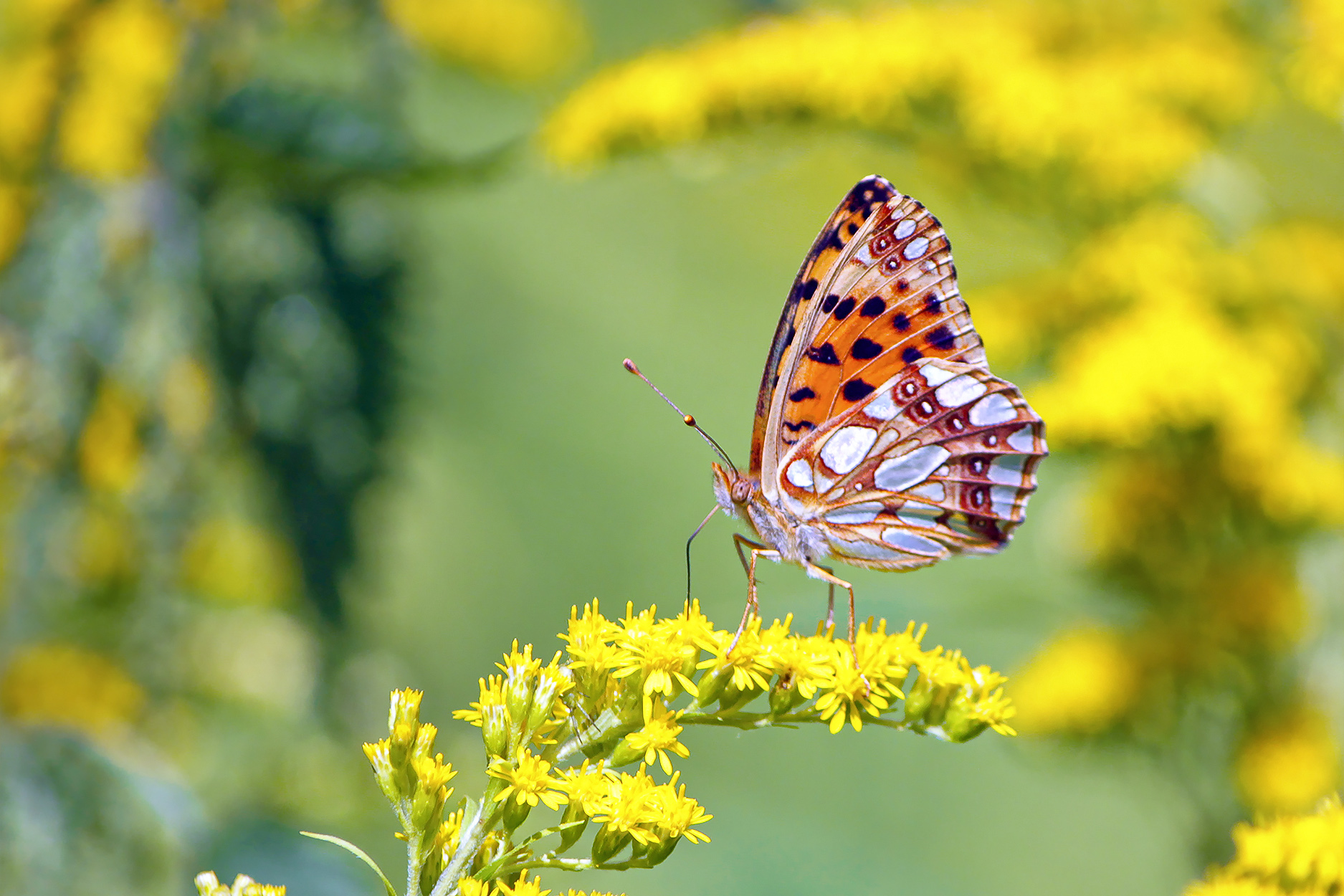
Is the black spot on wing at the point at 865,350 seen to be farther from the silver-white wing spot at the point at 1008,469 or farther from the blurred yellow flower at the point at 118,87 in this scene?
→ the blurred yellow flower at the point at 118,87

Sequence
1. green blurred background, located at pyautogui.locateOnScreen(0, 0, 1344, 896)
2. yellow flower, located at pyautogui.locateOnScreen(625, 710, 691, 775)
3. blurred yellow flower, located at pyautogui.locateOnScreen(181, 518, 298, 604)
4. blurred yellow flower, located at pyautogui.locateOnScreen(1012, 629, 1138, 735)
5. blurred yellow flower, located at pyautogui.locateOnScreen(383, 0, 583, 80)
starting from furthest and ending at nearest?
blurred yellow flower, located at pyautogui.locateOnScreen(383, 0, 583, 80) < blurred yellow flower, located at pyautogui.locateOnScreen(181, 518, 298, 604) < blurred yellow flower, located at pyautogui.locateOnScreen(1012, 629, 1138, 735) < green blurred background, located at pyautogui.locateOnScreen(0, 0, 1344, 896) < yellow flower, located at pyautogui.locateOnScreen(625, 710, 691, 775)

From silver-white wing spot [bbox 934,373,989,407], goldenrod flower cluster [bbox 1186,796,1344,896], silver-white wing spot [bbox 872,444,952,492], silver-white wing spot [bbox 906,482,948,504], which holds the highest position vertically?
silver-white wing spot [bbox 934,373,989,407]

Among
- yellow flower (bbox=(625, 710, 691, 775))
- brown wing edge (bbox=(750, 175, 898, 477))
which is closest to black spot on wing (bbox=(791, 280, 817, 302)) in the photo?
brown wing edge (bbox=(750, 175, 898, 477))

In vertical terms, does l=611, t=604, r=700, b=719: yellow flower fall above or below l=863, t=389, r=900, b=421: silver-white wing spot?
below

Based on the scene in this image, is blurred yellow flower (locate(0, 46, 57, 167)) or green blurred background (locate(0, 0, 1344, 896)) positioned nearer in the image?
green blurred background (locate(0, 0, 1344, 896))

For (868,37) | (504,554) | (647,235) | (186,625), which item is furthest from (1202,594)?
(647,235)

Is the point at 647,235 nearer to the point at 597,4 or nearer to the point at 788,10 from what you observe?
the point at 597,4

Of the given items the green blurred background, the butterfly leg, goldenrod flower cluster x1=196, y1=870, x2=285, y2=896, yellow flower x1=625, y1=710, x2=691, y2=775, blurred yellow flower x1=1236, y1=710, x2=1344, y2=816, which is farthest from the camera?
blurred yellow flower x1=1236, y1=710, x2=1344, y2=816

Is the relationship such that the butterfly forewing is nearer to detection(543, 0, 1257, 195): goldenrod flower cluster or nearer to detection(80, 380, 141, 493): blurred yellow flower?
detection(543, 0, 1257, 195): goldenrod flower cluster
